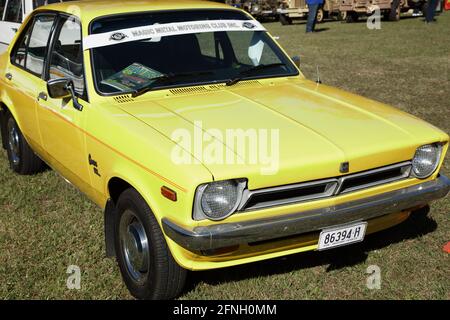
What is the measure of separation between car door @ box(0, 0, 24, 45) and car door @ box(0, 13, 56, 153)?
17.7 ft

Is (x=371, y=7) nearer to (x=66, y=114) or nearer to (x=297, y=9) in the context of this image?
(x=297, y=9)

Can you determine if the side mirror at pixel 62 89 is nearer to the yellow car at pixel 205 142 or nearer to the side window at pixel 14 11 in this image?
the yellow car at pixel 205 142

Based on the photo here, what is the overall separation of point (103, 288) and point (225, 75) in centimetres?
176

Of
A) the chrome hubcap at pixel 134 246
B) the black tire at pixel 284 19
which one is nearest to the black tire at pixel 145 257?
the chrome hubcap at pixel 134 246

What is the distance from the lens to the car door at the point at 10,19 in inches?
398

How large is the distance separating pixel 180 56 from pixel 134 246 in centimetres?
152

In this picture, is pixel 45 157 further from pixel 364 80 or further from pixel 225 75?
pixel 364 80

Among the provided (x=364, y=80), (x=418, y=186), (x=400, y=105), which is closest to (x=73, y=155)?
(x=418, y=186)

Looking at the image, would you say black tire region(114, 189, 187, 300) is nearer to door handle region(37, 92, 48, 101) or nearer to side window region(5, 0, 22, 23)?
door handle region(37, 92, 48, 101)

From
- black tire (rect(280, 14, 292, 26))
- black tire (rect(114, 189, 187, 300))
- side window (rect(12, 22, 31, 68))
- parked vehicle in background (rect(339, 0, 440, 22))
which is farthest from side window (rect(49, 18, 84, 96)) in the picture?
black tire (rect(280, 14, 292, 26))

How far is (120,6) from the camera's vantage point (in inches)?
165

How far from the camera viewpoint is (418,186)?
3281 mm

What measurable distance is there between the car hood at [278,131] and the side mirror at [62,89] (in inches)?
17.2

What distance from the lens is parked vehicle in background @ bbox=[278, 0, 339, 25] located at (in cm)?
2513
